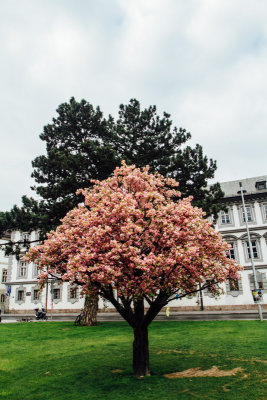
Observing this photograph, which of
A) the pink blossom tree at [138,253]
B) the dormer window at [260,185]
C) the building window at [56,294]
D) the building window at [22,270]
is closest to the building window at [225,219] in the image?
the dormer window at [260,185]

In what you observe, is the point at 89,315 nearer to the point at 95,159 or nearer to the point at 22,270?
the point at 95,159

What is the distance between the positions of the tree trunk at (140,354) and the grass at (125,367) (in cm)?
24

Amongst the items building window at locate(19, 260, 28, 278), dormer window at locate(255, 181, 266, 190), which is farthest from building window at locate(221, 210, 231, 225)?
building window at locate(19, 260, 28, 278)

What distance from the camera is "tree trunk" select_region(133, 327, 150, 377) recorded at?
29.4 ft

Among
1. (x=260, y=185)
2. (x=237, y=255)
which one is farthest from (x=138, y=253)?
(x=260, y=185)

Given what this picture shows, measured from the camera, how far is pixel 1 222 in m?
23.4

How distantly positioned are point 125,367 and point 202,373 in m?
2.62

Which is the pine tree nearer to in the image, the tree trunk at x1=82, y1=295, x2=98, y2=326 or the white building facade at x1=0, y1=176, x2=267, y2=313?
the tree trunk at x1=82, y1=295, x2=98, y2=326

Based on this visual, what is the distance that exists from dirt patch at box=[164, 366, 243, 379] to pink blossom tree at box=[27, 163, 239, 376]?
90 centimetres

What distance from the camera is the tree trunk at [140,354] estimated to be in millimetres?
8953

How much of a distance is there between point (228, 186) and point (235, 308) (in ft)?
55.3

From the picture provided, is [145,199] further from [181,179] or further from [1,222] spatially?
A: [1,222]

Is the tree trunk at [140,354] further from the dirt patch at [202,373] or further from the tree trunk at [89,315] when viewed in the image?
the tree trunk at [89,315]

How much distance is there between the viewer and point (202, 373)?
355 inches
